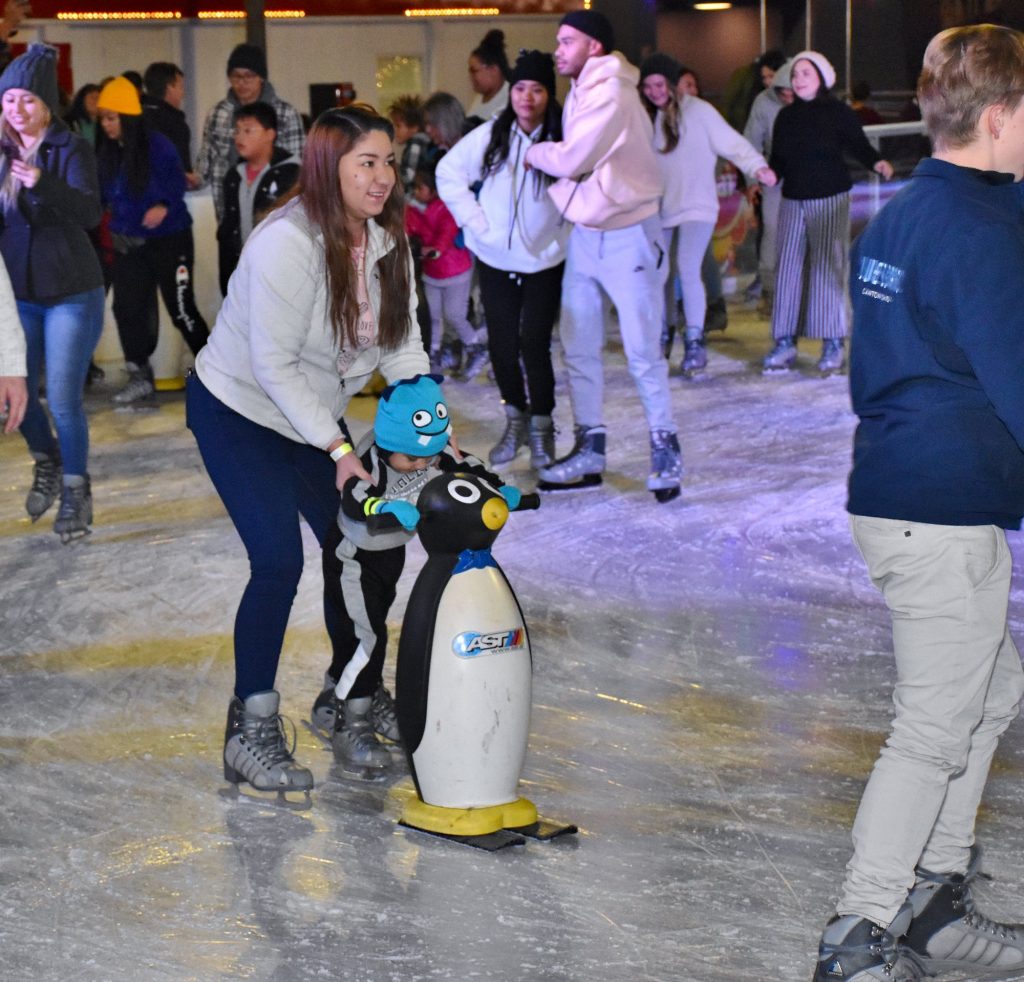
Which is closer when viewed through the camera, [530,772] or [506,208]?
[530,772]

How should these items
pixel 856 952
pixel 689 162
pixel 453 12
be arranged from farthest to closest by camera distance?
pixel 453 12 → pixel 689 162 → pixel 856 952

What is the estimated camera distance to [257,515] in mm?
3695

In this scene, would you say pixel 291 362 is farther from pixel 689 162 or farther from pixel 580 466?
pixel 689 162

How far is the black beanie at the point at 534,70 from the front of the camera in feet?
21.1

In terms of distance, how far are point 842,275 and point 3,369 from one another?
21.4ft

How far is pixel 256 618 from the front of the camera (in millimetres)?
3740

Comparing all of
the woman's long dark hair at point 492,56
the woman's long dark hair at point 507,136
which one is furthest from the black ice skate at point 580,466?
the woman's long dark hair at point 492,56

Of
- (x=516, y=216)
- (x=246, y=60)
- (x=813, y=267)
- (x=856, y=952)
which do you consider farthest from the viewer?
(x=813, y=267)

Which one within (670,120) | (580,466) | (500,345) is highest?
(670,120)

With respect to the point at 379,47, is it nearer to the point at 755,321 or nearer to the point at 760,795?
the point at 755,321

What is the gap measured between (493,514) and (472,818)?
646 mm

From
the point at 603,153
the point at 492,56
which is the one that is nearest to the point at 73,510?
the point at 603,153

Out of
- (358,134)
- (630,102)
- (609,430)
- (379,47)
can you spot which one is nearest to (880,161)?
(609,430)

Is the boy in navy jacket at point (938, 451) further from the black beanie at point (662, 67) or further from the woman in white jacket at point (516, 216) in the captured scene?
the black beanie at point (662, 67)
